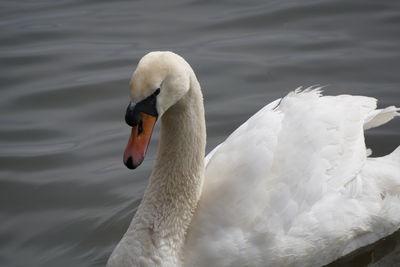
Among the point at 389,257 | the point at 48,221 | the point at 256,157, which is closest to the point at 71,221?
the point at 48,221

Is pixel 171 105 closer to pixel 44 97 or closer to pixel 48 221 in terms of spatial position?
pixel 48 221

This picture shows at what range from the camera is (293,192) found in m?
5.69

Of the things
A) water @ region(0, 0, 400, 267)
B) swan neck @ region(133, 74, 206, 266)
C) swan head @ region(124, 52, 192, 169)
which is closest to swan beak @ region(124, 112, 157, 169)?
swan head @ region(124, 52, 192, 169)

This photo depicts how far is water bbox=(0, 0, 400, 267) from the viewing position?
7172mm

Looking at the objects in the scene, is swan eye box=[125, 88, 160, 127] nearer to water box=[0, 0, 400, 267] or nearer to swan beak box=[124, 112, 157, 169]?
swan beak box=[124, 112, 157, 169]

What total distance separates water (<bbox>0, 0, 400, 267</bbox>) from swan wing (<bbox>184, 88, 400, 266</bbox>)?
0.57m

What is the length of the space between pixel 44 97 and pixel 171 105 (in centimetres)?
416

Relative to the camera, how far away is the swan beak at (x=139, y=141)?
510cm

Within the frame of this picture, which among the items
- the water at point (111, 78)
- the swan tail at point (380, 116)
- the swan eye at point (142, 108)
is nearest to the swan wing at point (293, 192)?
the swan tail at point (380, 116)

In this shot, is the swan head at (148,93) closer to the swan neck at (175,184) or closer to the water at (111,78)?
the swan neck at (175,184)

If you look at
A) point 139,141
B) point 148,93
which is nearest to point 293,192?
point 139,141

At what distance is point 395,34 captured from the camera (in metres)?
9.80

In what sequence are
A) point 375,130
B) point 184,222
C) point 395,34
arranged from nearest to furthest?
point 184,222 → point 375,130 → point 395,34

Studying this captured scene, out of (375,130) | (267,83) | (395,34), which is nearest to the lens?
(375,130)
